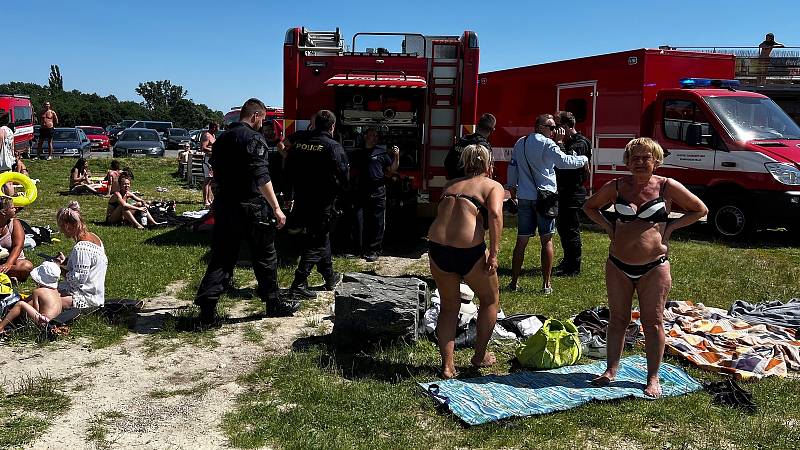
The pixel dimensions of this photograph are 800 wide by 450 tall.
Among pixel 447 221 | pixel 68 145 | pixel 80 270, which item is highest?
pixel 68 145

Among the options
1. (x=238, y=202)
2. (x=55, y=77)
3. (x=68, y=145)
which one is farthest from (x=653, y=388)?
(x=55, y=77)

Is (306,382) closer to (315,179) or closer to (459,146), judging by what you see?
(315,179)

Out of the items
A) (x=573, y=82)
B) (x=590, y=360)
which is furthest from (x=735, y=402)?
(x=573, y=82)

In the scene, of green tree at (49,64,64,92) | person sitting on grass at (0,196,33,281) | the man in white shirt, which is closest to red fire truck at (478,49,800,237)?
the man in white shirt

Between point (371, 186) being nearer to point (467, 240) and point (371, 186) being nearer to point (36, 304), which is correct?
point (36, 304)

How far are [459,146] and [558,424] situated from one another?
13.3 feet

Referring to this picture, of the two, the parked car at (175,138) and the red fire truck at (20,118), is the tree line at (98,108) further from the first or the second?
the red fire truck at (20,118)

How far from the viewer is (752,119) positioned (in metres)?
11.5

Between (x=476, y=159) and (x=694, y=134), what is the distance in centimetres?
770

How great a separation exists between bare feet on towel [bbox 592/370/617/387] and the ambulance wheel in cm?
718

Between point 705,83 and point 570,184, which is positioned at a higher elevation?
point 705,83

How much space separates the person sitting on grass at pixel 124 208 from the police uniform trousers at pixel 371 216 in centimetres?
440

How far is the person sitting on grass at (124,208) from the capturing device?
12.0m

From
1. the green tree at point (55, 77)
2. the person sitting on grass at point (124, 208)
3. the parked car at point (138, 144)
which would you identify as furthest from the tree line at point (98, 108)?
the person sitting on grass at point (124, 208)
